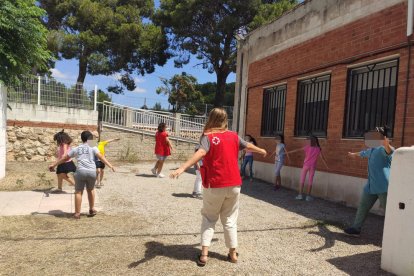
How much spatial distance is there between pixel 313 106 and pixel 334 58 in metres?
1.40

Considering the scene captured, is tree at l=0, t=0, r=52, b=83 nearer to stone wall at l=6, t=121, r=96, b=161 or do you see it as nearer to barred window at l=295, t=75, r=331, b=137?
stone wall at l=6, t=121, r=96, b=161

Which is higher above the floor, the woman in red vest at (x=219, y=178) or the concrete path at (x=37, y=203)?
the woman in red vest at (x=219, y=178)

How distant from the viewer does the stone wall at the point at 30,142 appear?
51.2ft

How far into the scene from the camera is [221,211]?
4734 millimetres

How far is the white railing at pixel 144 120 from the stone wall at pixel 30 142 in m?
2.62

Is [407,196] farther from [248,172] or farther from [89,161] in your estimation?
[248,172]

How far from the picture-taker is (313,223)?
262 inches

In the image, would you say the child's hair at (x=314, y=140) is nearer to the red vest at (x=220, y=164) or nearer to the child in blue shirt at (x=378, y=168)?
the child in blue shirt at (x=378, y=168)

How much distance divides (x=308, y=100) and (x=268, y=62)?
92.9 inches

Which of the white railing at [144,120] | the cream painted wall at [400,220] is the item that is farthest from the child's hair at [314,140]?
the white railing at [144,120]

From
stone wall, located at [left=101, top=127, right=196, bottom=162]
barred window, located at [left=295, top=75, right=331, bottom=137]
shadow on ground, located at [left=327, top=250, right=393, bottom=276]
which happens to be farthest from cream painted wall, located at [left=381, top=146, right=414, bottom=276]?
stone wall, located at [left=101, top=127, right=196, bottom=162]

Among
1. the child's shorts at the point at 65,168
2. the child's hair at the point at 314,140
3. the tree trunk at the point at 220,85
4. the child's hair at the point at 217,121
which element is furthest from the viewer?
the tree trunk at the point at 220,85

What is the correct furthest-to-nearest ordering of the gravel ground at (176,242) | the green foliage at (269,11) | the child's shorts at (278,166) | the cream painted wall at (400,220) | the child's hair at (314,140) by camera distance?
the green foliage at (269,11) < the child's shorts at (278,166) < the child's hair at (314,140) < the gravel ground at (176,242) < the cream painted wall at (400,220)

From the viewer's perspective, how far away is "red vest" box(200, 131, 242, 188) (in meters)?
4.54
